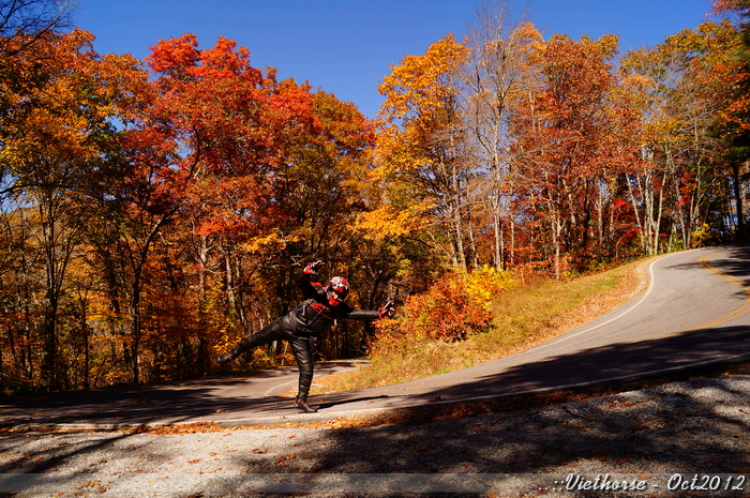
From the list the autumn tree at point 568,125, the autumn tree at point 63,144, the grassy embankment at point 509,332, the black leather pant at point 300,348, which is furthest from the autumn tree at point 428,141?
the black leather pant at point 300,348

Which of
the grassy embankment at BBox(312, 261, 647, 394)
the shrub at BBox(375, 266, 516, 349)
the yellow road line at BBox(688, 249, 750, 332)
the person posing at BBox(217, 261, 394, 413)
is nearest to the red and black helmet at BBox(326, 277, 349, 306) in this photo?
the person posing at BBox(217, 261, 394, 413)

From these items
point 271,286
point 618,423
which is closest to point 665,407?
point 618,423

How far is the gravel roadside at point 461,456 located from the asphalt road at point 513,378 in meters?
0.83

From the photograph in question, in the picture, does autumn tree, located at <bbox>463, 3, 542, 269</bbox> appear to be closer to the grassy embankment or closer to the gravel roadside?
the grassy embankment

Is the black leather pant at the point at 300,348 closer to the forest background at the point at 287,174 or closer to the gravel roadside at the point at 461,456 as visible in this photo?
the gravel roadside at the point at 461,456

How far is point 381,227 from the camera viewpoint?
2159cm

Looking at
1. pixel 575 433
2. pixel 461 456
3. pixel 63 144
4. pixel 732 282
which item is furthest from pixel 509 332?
pixel 63 144

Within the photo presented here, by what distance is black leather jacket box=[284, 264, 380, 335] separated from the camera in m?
6.39

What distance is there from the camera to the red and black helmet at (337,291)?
6.34 metres

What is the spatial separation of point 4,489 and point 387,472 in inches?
143

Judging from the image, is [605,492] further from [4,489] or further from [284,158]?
[284,158]

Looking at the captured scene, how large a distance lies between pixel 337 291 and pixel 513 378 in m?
3.46

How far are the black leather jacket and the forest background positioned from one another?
24.6 feet

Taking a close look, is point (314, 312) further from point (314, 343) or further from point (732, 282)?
point (732, 282)
